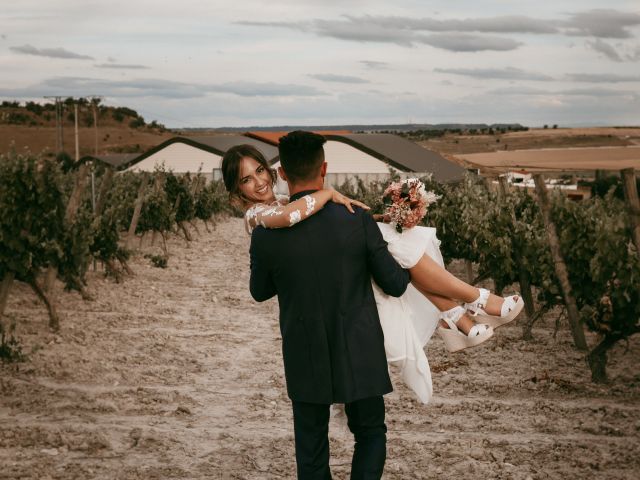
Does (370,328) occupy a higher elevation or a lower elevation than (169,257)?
higher

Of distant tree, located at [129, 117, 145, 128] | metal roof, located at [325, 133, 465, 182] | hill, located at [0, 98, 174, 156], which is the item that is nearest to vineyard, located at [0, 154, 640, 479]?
metal roof, located at [325, 133, 465, 182]

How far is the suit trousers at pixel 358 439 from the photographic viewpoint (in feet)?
11.4

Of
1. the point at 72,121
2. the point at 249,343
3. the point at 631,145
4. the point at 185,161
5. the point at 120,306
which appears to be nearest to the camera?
the point at 249,343

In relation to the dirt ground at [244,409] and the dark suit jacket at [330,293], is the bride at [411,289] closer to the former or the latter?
the dark suit jacket at [330,293]

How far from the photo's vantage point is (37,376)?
23.9 ft

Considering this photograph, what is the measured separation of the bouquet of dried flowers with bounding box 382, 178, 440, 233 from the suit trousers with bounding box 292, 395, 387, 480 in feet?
2.48

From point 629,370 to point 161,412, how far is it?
14.3ft

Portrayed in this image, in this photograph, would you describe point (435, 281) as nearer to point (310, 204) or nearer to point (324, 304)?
point (324, 304)

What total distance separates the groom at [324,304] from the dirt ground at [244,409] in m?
0.38

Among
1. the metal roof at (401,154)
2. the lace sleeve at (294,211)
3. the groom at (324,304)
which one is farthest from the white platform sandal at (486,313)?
the metal roof at (401,154)

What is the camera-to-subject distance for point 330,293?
3.34 meters

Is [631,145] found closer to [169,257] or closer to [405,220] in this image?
[169,257]

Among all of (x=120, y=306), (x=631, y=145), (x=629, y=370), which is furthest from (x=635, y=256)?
(x=631, y=145)

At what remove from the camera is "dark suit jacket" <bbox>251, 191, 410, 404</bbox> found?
329 cm
